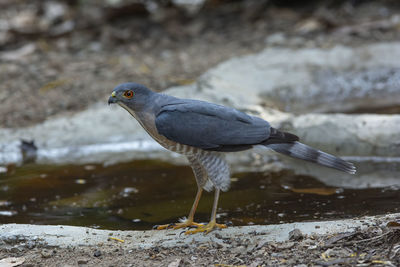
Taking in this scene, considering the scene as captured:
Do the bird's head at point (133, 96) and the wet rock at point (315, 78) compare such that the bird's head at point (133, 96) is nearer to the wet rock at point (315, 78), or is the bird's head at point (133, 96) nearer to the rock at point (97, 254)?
the rock at point (97, 254)

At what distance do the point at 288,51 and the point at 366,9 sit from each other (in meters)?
2.61

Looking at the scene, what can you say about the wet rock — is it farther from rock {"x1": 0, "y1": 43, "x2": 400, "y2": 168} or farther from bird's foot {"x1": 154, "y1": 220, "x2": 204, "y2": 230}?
bird's foot {"x1": 154, "y1": 220, "x2": 204, "y2": 230}

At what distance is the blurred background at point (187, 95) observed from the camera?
4.75 m

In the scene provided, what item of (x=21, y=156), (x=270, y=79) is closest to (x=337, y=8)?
(x=270, y=79)

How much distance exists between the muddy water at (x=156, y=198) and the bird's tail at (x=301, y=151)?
528mm

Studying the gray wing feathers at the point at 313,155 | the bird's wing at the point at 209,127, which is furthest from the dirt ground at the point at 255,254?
the bird's wing at the point at 209,127

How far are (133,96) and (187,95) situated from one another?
2865mm

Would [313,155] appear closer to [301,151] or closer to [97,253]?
[301,151]

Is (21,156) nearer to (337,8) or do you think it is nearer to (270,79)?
(270,79)

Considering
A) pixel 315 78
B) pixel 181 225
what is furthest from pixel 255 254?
pixel 315 78

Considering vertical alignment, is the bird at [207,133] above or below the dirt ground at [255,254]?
above

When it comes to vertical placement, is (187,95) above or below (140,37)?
below

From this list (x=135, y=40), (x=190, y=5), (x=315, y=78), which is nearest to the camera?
(x=315, y=78)

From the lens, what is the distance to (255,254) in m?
3.35
